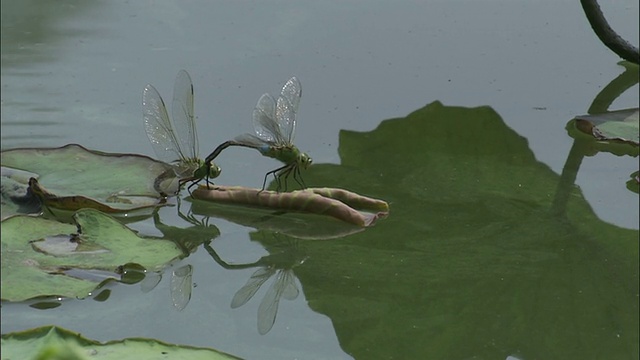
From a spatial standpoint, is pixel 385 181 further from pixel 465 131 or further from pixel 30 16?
pixel 30 16

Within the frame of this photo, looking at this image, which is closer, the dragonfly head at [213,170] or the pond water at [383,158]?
the pond water at [383,158]

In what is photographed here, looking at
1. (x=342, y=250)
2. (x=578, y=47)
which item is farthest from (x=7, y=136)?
(x=578, y=47)

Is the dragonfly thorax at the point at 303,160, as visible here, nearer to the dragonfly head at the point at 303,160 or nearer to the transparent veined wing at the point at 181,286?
the dragonfly head at the point at 303,160

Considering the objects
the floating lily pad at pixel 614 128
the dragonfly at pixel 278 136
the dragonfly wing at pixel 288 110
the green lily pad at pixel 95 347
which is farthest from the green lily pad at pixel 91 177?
the floating lily pad at pixel 614 128

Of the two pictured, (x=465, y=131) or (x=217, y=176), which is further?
(x=465, y=131)

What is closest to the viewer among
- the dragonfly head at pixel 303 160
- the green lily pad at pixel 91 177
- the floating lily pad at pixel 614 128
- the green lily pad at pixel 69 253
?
the green lily pad at pixel 69 253

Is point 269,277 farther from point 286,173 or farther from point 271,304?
point 286,173

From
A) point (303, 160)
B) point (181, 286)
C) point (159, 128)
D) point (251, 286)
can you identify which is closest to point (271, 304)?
point (251, 286)
